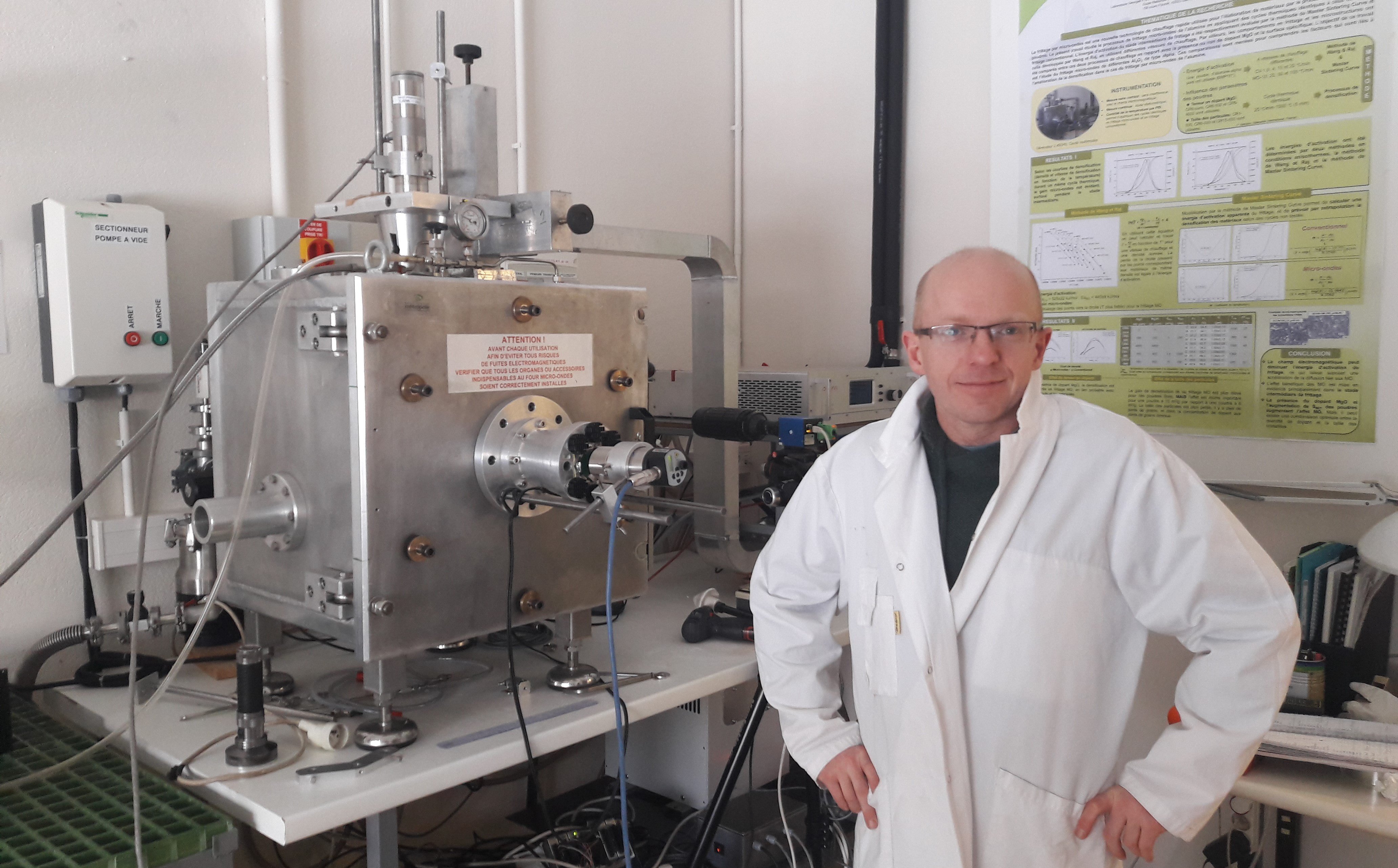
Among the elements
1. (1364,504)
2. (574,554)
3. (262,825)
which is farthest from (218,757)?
(1364,504)

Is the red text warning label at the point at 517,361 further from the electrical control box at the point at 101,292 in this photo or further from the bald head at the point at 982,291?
the electrical control box at the point at 101,292

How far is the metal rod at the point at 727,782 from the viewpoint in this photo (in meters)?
1.64

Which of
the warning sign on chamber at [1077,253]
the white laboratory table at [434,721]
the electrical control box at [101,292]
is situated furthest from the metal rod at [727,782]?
the warning sign on chamber at [1077,253]

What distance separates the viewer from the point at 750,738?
5.64 feet

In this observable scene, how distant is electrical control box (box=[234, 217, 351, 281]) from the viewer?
67.0 inches

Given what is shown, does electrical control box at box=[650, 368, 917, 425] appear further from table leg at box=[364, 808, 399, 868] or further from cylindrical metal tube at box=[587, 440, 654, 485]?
table leg at box=[364, 808, 399, 868]

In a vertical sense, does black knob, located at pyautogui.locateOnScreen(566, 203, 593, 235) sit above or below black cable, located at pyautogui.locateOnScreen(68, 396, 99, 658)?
above

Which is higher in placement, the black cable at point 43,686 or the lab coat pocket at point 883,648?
the lab coat pocket at point 883,648

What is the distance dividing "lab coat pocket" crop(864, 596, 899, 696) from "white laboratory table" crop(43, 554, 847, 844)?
0.92 ft

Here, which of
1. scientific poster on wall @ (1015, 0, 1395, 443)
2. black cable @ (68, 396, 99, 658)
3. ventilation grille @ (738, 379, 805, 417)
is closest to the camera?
black cable @ (68, 396, 99, 658)

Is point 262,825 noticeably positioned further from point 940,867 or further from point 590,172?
point 590,172

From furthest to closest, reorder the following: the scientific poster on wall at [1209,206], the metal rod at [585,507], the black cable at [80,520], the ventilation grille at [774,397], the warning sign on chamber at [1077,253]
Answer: the warning sign on chamber at [1077,253] < the ventilation grille at [774,397] < the scientific poster on wall at [1209,206] < the black cable at [80,520] < the metal rod at [585,507]

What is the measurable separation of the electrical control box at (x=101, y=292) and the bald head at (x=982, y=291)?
1194 millimetres

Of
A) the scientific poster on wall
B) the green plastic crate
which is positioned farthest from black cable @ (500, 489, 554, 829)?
the scientific poster on wall
